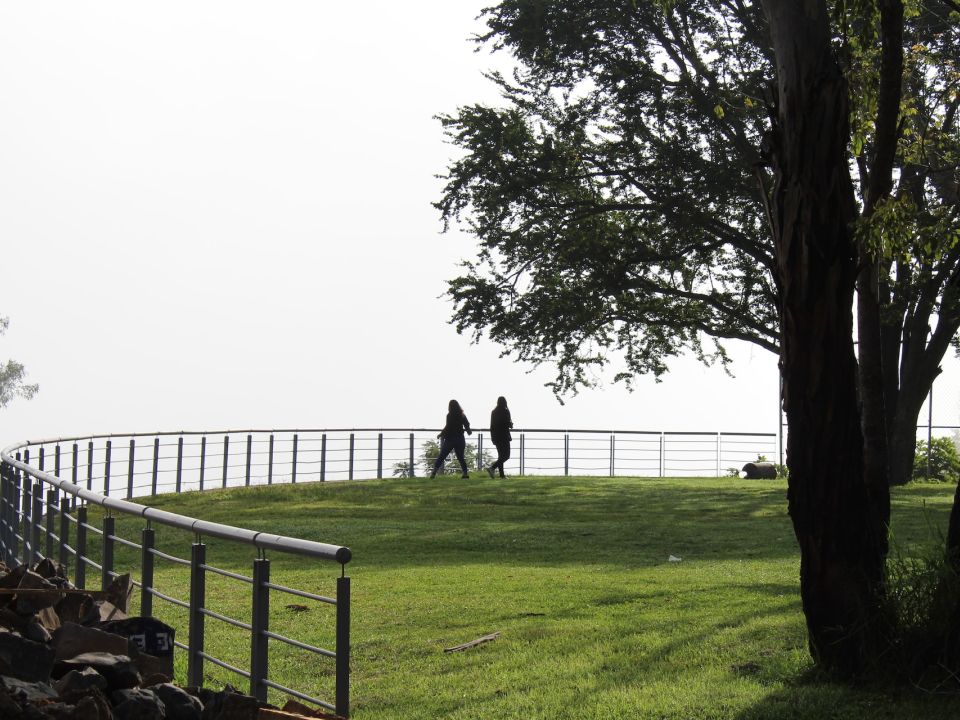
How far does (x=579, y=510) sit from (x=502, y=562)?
7318 millimetres

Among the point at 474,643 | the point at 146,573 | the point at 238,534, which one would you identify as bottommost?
the point at 474,643

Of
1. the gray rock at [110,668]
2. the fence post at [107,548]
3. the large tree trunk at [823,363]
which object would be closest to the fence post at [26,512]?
the fence post at [107,548]

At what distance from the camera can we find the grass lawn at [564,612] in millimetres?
7641

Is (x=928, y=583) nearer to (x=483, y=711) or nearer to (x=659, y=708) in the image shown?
(x=659, y=708)

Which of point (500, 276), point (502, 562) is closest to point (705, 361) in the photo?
point (500, 276)

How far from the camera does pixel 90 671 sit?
5.96 m

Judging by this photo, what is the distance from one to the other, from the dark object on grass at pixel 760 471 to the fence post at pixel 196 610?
89.2ft

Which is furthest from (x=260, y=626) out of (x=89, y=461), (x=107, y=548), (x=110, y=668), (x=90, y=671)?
(x=89, y=461)

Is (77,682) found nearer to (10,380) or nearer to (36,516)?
(36,516)

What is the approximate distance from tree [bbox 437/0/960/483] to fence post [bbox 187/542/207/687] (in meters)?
20.0

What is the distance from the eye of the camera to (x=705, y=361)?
105 ft

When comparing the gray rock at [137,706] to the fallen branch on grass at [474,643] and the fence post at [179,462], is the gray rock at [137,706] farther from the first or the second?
the fence post at [179,462]

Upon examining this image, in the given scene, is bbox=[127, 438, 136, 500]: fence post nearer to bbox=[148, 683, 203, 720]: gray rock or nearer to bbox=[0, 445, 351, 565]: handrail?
bbox=[0, 445, 351, 565]: handrail

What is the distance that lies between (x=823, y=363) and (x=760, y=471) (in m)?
26.0
